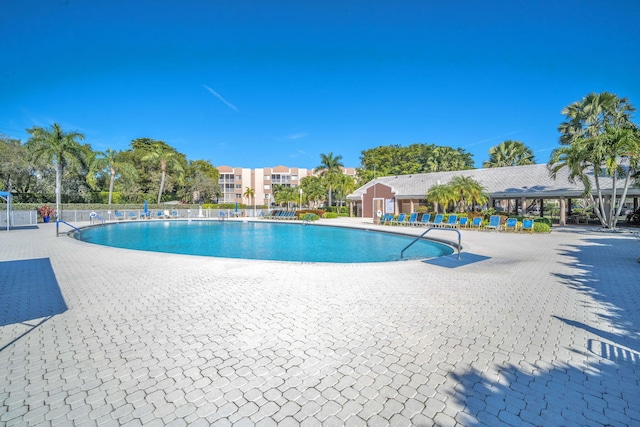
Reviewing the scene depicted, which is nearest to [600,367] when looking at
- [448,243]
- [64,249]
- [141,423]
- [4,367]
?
[141,423]

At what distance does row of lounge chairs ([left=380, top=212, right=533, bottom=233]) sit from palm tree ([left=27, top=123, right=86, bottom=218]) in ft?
96.3

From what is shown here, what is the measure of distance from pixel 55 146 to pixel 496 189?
3919 centimetres

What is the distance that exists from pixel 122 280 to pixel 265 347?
486cm

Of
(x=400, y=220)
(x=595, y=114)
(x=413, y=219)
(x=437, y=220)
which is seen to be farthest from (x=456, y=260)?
(x=595, y=114)

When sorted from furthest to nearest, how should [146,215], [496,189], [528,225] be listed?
[146,215], [496,189], [528,225]

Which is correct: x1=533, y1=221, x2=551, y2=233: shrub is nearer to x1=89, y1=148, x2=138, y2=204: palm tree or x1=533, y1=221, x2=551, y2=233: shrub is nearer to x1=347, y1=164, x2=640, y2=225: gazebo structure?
x1=347, y1=164, x2=640, y2=225: gazebo structure

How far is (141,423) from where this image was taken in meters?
2.37

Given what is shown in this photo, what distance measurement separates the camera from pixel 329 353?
3.48m

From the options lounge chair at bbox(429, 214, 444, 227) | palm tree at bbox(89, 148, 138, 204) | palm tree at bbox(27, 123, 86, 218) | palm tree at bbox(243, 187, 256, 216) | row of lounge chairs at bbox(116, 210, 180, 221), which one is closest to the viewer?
lounge chair at bbox(429, 214, 444, 227)

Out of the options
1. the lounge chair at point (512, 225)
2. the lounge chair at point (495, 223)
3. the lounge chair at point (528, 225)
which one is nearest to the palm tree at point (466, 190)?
the lounge chair at point (495, 223)

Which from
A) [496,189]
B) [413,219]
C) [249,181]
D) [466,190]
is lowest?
[413,219]

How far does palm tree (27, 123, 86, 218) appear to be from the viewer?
90.7ft

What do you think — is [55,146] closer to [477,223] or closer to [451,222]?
[451,222]

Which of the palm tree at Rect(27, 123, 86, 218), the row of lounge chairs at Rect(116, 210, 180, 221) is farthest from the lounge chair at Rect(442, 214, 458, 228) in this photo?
the palm tree at Rect(27, 123, 86, 218)
